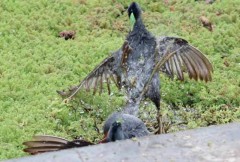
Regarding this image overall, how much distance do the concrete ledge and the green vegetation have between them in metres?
2.19

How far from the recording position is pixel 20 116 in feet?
17.5

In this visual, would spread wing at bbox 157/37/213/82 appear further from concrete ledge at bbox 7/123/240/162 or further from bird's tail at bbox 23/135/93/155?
concrete ledge at bbox 7/123/240/162

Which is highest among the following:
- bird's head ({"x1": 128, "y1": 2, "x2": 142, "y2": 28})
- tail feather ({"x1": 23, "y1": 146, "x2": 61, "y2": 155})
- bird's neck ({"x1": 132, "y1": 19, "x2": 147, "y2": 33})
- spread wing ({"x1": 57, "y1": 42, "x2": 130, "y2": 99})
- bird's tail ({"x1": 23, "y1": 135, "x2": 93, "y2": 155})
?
bird's head ({"x1": 128, "y1": 2, "x2": 142, "y2": 28})

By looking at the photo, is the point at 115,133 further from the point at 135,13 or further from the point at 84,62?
the point at 84,62

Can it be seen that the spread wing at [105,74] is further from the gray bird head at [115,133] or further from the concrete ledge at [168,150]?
the concrete ledge at [168,150]

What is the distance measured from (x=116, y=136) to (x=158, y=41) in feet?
4.47

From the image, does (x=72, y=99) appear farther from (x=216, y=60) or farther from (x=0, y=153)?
(x=216, y=60)

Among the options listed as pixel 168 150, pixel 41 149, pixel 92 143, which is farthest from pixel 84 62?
pixel 168 150

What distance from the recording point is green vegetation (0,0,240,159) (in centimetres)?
542

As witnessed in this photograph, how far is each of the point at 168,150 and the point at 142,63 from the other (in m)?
2.29

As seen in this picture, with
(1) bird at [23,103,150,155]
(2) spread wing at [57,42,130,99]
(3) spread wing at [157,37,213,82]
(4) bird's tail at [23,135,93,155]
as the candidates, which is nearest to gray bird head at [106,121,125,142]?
(1) bird at [23,103,150,155]

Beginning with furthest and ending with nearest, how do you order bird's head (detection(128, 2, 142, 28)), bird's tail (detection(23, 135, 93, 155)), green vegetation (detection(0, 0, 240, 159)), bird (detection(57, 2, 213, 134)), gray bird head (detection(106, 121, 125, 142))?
green vegetation (detection(0, 0, 240, 159))
bird's head (detection(128, 2, 142, 28))
bird (detection(57, 2, 213, 134))
gray bird head (detection(106, 121, 125, 142))
bird's tail (detection(23, 135, 93, 155))

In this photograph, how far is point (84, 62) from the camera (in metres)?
6.33

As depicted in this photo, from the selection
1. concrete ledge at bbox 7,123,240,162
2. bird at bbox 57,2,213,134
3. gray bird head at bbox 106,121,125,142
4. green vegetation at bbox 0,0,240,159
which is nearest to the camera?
concrete ledge at bbox 7,123,240,162
